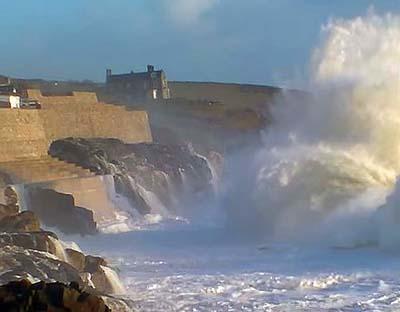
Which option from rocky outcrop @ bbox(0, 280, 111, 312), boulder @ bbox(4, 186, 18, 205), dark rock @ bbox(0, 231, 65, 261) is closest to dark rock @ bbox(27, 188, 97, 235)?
boulder @ bbox(4, 186, 18, 205)

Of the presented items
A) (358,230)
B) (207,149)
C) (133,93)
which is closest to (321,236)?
(358,230)

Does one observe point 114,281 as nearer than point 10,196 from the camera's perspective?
Yes

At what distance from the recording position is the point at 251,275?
10.8 metres

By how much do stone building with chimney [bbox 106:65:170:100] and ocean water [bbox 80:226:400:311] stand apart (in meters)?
34.7

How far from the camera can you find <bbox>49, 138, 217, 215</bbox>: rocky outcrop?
2102cm

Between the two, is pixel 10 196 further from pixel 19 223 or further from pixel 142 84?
pixel 142 84

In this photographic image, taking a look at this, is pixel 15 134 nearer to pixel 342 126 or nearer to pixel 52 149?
pixel 52 149

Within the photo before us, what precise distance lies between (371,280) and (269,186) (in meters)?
6.71

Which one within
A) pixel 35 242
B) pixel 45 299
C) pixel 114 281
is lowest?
pixel 45 299

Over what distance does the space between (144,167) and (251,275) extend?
12.8 meters

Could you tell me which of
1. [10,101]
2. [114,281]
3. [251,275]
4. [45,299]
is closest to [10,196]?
[114,281]

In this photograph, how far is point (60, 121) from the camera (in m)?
25.5

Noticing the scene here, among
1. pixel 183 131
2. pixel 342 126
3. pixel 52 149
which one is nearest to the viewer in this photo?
pixel 342 126

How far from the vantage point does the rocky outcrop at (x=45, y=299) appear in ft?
14.9
